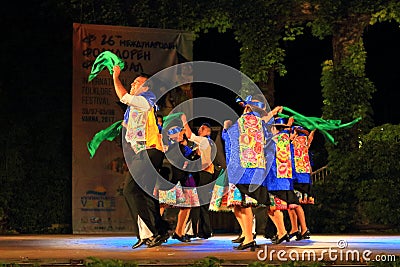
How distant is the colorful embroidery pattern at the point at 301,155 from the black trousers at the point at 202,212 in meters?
1.07

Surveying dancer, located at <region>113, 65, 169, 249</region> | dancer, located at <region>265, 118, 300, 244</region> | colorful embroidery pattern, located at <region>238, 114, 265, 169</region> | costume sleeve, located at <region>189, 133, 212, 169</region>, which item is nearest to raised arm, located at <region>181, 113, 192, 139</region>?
costume sleeve, located at <region>189, 133, 212, 169</region>

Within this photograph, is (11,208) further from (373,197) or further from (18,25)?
(373,197)

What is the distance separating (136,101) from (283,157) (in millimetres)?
2053

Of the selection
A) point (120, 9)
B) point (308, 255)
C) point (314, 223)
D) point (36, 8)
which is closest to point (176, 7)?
point (120, 9)

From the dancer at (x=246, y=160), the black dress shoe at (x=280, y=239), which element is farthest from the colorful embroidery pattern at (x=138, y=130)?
the black dress shoe at (x=280, y=239)

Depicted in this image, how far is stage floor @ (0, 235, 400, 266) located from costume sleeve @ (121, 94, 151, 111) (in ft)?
4.63

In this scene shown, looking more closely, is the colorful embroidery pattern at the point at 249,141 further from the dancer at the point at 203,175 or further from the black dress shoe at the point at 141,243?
the dancer at the point at 203,175

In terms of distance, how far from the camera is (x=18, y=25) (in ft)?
47.3

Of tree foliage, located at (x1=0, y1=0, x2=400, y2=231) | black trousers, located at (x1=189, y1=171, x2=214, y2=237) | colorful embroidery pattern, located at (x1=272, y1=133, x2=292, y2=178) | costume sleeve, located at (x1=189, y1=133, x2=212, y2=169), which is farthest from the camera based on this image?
tree foliage, located at (x1=0, y1=0, x2=400, y2=231)

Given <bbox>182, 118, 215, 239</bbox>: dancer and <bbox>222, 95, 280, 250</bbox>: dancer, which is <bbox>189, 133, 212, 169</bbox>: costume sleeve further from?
<bbox>222, 95, 280, 250</bbox>: dancer

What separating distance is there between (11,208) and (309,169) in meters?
5.25

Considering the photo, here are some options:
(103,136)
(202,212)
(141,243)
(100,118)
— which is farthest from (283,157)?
(100,118)

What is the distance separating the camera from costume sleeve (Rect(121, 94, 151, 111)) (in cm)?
923

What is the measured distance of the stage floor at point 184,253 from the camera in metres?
7.50
